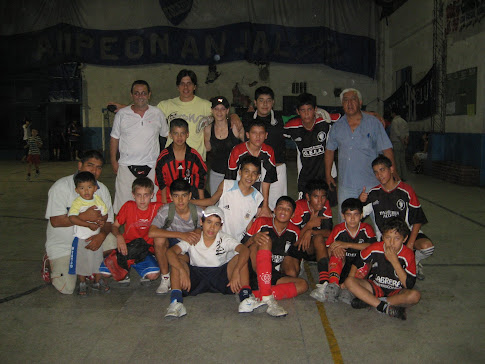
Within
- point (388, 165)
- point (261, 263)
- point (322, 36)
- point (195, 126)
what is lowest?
point (261, 263)

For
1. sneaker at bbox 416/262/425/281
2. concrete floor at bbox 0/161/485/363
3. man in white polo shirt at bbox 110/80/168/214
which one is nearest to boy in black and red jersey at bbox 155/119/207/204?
man in white polo shirt at bbox 110/80/168/214

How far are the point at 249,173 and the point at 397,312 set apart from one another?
190 centimetres

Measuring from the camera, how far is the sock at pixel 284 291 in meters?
4.39

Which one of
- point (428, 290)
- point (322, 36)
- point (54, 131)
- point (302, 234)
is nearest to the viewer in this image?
point (428, 290)

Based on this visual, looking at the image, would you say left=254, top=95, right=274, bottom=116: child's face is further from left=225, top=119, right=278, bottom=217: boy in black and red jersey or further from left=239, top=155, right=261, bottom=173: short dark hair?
left=239, top=155, right=261, bottom=173: short dark hair

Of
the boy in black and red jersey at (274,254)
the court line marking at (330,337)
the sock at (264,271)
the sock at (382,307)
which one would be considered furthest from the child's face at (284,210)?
the sock at (382,307)

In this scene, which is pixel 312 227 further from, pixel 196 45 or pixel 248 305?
pixel 196 45

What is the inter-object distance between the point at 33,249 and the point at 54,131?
16552mm

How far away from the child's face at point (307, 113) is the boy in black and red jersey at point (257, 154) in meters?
0.69

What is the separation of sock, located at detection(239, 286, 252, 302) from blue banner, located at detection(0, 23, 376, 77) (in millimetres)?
17127

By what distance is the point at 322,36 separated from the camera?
1988 cm

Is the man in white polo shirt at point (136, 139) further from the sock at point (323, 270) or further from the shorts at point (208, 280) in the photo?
the sock at point (323, 270)

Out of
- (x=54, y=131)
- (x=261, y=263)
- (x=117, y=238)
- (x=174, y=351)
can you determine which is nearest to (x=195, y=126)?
(x=117, y=238)

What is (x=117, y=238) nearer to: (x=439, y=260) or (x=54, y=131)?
(x=439, y=260)
